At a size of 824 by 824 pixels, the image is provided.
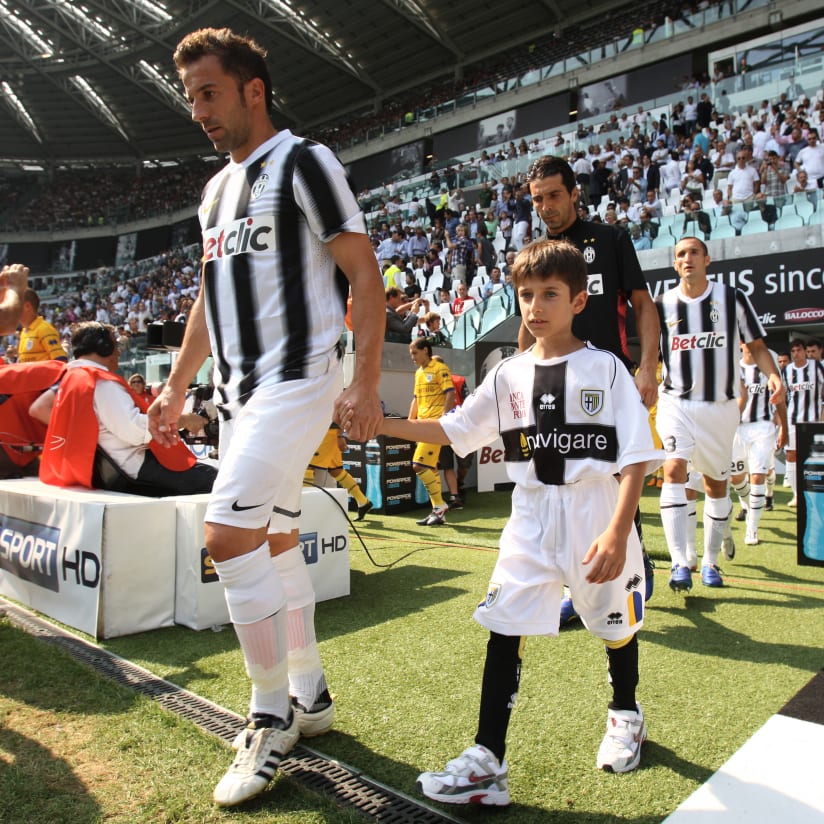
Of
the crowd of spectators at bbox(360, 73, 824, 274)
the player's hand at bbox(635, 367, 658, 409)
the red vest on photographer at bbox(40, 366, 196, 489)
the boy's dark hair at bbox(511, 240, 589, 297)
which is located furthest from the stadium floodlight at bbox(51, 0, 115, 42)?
the boy's dark hair at bbox(511, 240, 589, 297)

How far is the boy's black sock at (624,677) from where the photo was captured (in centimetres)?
198

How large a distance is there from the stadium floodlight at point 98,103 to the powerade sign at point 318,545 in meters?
35.8

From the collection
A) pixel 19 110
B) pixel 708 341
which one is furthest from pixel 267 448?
pixel 19 110

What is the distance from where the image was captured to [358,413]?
174cm

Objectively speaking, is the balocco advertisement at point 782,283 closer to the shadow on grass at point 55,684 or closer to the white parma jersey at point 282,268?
the white parma jersey at point 282,268

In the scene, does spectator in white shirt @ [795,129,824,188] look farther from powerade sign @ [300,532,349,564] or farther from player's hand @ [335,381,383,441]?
player's hand @ [335,381,383,441]

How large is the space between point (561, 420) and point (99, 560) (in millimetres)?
2283

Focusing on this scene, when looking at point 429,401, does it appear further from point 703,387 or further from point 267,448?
point 267,448

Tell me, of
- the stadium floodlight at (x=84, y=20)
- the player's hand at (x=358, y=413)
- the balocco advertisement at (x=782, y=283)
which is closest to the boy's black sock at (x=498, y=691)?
the player's hand at (x=358, y=413)

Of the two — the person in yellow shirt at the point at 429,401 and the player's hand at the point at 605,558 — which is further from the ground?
the person in yellow shirt at the point at 429,401

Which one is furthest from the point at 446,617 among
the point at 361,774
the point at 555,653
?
the point at 361,774

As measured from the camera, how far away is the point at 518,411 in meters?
2.07

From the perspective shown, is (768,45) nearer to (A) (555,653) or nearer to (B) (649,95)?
(B) (649,95)

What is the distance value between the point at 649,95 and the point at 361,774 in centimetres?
2533
